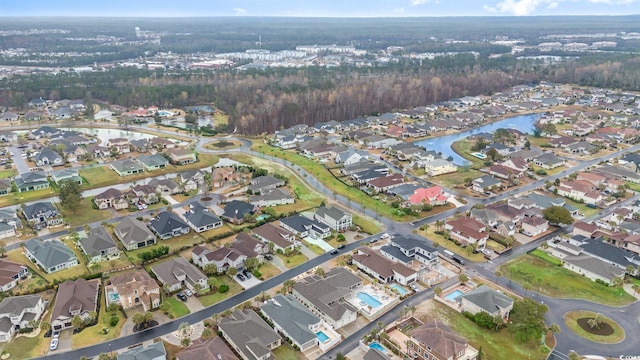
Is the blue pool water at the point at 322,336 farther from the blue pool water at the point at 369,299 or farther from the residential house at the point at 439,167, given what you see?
the residential house at the point at 439,167

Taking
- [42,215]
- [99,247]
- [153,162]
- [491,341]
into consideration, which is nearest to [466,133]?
[153,162]

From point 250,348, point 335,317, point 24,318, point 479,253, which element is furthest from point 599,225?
point 24,318

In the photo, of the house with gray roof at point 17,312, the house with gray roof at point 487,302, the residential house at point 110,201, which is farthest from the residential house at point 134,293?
the house with gray roof at point 487,302

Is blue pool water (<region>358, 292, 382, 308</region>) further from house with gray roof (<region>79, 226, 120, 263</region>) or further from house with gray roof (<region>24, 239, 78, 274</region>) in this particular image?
house with gray roof (<region>24, 239, 78, 274</region>)

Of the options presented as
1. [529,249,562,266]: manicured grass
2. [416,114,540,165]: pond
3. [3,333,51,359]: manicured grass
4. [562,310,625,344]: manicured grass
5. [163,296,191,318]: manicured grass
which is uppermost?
[3,333,51,359]: manicured grass

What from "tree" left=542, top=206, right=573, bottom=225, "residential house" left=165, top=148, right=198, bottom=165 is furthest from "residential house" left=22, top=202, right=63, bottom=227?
"tree" left=542, top=206, right=573, bottom=225

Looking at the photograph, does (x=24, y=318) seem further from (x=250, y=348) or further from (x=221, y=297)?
(x=250, y=348)
